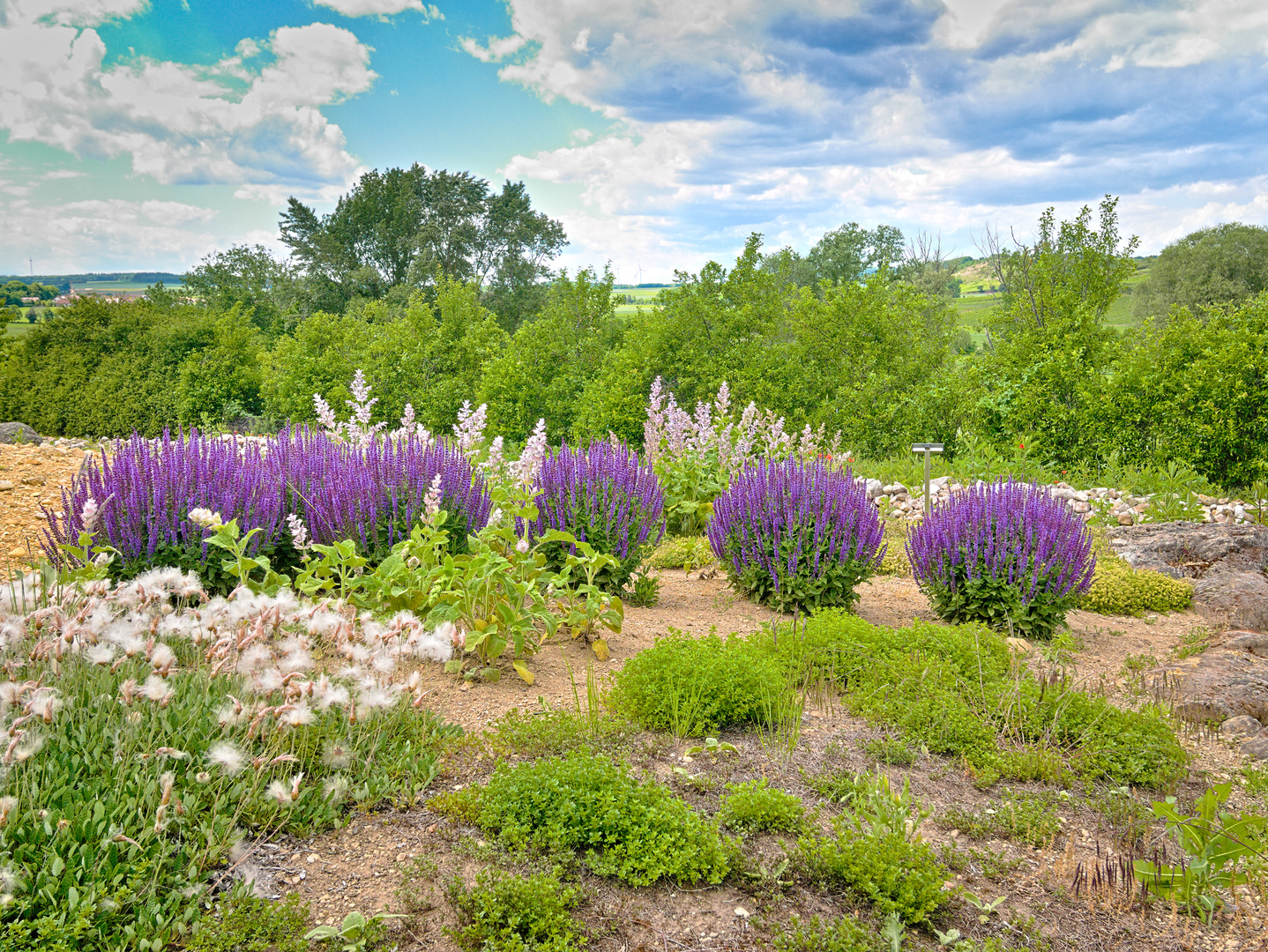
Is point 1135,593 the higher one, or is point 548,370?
point 548,370

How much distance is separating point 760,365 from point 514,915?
424 inches

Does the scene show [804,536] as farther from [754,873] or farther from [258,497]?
[258,497]

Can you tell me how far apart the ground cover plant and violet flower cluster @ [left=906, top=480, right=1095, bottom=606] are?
368 cm

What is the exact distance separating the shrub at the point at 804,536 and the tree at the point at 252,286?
3052 centimetres

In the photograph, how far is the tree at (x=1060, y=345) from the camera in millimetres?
11664

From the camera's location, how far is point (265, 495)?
189 inches

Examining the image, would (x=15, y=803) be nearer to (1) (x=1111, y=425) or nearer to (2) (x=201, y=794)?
(2) (x=201, y=794)

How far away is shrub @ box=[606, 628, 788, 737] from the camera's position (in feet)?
11.7

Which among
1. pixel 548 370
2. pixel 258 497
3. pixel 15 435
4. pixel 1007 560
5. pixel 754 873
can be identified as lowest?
pixel 754 873

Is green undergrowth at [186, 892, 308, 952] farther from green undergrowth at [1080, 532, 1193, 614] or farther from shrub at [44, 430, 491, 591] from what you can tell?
green undergrowth at [1080, 532, 1193, 614]

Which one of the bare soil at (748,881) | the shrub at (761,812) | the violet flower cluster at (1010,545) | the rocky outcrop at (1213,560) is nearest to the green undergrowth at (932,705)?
the bare soil at (748,881)

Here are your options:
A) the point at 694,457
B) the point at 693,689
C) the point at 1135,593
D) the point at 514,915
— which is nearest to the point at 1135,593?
the point at 1135,593

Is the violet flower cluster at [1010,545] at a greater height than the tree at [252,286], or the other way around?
the tree at [252,286]

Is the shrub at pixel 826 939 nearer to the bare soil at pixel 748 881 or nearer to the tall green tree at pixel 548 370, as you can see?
the bare soil at pixel 748 881
